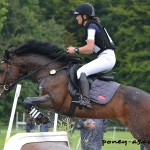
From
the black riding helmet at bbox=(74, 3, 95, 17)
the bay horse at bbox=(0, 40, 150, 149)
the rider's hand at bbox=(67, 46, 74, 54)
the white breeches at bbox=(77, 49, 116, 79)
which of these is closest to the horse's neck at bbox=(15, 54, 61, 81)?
the bay horse at bbox=(0, 40, 150, 149)

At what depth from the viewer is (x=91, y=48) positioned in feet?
33.0

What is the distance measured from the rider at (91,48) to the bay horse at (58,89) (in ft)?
0.88

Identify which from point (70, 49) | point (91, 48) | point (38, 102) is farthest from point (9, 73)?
point (91, 48)

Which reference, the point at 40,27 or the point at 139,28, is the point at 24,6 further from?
the point at 139,28

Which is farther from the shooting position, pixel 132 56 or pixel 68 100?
pixel 132 56

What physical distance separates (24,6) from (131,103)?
42264mm

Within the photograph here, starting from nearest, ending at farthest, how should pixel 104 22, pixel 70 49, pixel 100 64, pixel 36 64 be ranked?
pixel 70 49
pixel 100 64
pixel 36 64
pixel 104 22

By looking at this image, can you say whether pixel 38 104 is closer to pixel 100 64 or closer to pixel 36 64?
pixel 36 64

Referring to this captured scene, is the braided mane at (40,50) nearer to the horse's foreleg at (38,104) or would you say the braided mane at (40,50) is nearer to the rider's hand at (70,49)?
the rider's hand at (70,49)

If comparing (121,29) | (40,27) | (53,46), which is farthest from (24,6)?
(53,46)

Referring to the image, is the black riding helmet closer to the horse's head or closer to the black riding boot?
the black riding boot

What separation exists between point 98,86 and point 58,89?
0.61 metres

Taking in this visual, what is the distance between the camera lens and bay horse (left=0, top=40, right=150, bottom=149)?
33.2 ft

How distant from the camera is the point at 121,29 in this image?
5294 centimetres
